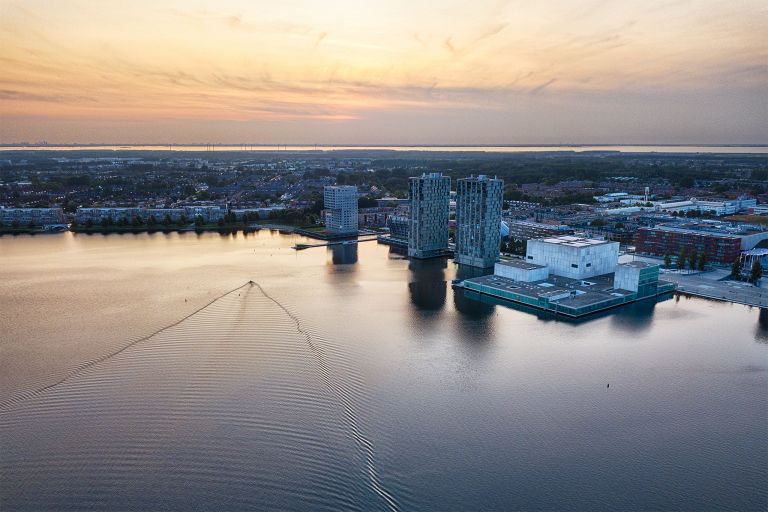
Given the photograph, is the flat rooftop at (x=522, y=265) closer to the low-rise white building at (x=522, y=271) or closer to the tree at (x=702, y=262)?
the low-rise white building at (x=522, y=271)

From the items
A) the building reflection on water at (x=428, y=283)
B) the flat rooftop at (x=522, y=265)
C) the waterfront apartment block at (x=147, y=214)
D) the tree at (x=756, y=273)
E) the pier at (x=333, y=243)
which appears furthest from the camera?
the waterfront apartment block at (x=147, y=214)

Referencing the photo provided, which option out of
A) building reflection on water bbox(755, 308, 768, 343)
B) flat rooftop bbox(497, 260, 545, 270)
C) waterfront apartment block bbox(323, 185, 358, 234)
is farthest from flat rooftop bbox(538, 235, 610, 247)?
waterfront apartment block bbox(323, 185, 358, 234)

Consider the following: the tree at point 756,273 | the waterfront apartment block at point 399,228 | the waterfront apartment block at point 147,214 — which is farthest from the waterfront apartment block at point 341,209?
the tree at point 756,273

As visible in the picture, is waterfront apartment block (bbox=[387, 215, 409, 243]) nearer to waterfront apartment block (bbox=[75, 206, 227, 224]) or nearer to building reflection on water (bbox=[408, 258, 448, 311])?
building reflection on water (bbox=[408, 258, 448, 311])

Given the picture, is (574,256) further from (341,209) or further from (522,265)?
(341,209)

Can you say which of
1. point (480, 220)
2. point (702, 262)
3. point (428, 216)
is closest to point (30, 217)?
point (428, 216)

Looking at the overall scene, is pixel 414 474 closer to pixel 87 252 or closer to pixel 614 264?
pixel 614 264
